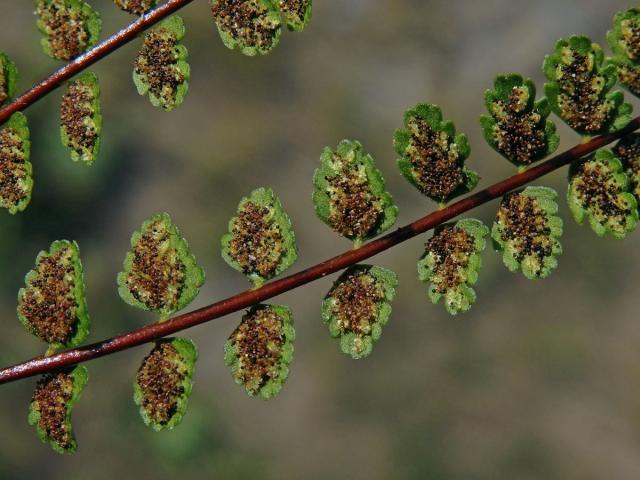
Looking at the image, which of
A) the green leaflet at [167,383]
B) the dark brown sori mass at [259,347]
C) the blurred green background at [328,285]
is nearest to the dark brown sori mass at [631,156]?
the dark brown sori mass at [259,347]

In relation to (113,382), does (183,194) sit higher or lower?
higher

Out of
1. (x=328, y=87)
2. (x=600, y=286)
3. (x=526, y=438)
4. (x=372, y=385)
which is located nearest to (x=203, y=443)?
(x=372, y=385)

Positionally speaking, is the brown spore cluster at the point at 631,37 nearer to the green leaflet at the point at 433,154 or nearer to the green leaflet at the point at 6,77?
the green leaflet at the point at 433,154

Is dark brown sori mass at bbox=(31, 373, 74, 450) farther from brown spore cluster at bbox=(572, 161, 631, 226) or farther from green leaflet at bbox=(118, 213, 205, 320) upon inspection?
brown spore cluster at bbox=(572, 161, 631, 226)

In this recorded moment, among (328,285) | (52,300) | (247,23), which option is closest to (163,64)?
(247,23)

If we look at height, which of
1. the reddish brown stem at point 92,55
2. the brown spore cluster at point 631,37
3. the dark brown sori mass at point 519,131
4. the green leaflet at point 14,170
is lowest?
the dark brown sori mass at point 519,131

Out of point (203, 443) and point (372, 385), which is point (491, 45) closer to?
point (372, 385)
